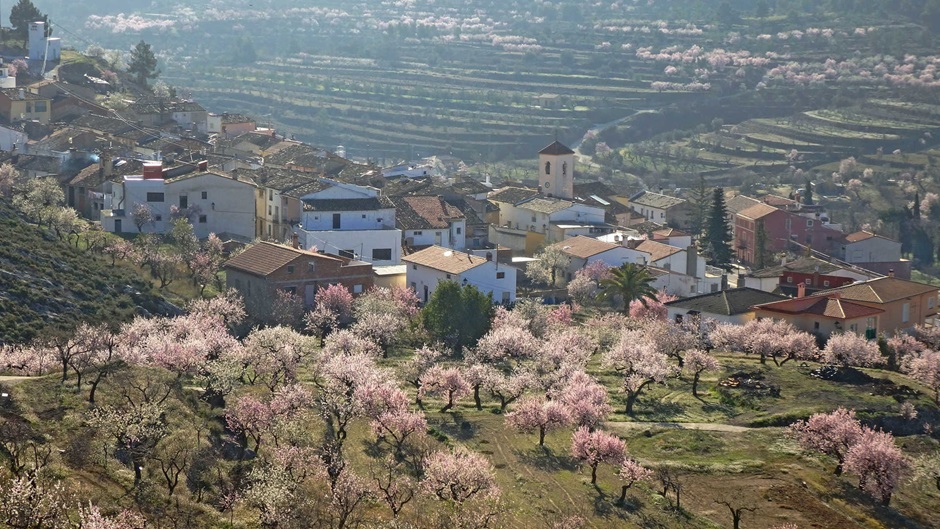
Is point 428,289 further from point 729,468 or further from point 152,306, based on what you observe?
point 729,468

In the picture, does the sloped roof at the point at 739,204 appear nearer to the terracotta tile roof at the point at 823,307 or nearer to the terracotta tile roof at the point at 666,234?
the terracotta tile roof at the point at 666,234

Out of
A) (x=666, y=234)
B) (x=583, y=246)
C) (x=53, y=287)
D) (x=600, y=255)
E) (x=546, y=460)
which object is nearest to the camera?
(x=546, y=460)

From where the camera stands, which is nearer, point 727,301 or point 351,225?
point 727,301

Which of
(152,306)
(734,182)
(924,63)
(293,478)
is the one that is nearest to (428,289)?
(152,306)

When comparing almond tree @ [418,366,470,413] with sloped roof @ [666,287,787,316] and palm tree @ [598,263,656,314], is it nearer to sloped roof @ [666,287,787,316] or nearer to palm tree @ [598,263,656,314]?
sloped roof @ [666,287,787,316]

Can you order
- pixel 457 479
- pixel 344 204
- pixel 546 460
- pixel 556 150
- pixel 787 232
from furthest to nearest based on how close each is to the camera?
pixel 787 232
pixel 556 150
pixel 344 204
pixel 546 460
pixel 457 479

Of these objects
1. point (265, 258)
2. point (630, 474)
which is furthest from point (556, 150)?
point (630, 474)

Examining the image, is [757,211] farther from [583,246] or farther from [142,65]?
[142,65]
